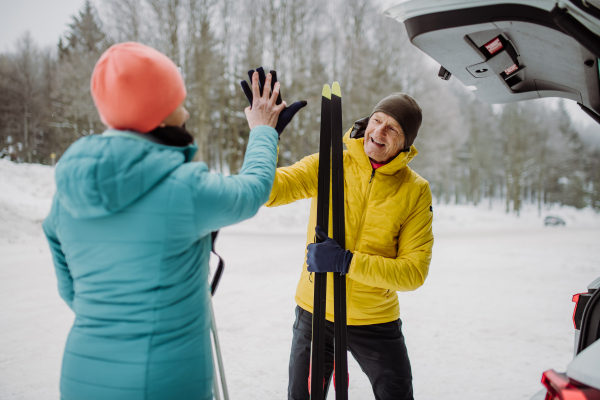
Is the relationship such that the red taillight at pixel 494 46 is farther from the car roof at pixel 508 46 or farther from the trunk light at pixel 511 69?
the trunk light at pixel 511 69

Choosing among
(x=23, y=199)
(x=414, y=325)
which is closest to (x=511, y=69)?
(x=414, y=325)

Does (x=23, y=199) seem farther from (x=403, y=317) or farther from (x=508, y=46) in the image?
(x=508, y=46)

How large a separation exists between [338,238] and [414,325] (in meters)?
2.94

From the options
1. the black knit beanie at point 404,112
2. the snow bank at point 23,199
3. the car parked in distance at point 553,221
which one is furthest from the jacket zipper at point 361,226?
the car parked in distance at point 553,221

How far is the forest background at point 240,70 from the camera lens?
9281 mm

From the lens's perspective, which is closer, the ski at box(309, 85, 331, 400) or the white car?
the white car

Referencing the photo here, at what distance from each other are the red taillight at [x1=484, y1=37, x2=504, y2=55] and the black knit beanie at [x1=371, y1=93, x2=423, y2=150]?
0.40 metres

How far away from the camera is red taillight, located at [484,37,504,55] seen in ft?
4.36

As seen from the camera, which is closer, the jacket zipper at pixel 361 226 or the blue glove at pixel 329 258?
the blue glove at pixel 329 258

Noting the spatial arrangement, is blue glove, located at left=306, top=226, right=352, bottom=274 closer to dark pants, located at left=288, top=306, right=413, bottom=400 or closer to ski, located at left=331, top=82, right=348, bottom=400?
ski, located at left=331, top=82, right=348, bottom=400

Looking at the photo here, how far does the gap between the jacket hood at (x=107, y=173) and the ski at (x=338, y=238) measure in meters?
0.85

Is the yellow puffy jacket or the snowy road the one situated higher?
the yellow puffy jacket

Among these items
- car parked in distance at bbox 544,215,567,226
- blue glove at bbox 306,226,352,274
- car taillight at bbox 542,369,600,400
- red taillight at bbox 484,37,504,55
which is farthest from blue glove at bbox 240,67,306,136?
car parked in distance at bbox 544,215,567,226

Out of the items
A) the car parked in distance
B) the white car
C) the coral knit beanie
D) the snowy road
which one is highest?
the white car
